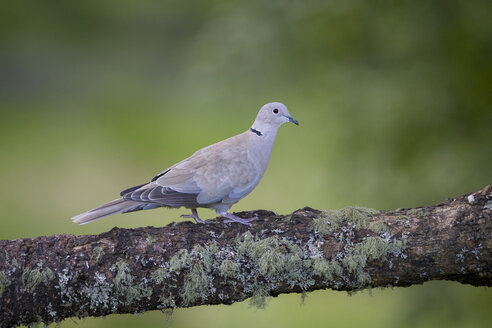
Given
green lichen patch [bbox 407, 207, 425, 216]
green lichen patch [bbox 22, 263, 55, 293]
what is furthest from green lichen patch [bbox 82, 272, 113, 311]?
green lichen patch [bbox 407, 207, 425, 216]

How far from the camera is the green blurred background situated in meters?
3.21

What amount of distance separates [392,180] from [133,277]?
188 centimetres

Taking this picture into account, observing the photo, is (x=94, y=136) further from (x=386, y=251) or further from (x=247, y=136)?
(x=386, y=251)

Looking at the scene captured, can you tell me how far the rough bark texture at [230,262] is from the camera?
2.07 metres

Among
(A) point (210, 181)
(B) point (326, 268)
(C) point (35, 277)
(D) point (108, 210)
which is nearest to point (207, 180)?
(A) point (210, 181)

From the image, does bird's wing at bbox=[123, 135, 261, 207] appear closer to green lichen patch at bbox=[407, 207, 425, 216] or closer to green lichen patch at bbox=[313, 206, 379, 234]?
green lichen patch at bbox=[313, 206, 379, 234]

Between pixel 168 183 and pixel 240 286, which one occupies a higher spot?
pixel 168 183

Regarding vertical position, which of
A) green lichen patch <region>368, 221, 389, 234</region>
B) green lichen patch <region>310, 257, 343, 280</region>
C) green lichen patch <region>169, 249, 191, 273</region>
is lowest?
green lichen patch <region>169, 249, 191, 273</region>

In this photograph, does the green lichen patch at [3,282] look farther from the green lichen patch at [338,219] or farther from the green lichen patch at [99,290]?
the green lichen patch at [338,219]

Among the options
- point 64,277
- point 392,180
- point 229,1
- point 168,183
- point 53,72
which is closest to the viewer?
point 64,277

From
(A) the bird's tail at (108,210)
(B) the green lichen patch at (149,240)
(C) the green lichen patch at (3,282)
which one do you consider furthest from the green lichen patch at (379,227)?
(C) the green lichen patch at (3,282)

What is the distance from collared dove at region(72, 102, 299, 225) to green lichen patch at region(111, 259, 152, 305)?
41 cm

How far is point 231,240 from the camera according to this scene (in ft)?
7.41

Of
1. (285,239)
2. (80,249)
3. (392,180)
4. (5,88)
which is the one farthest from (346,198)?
(5,88)
